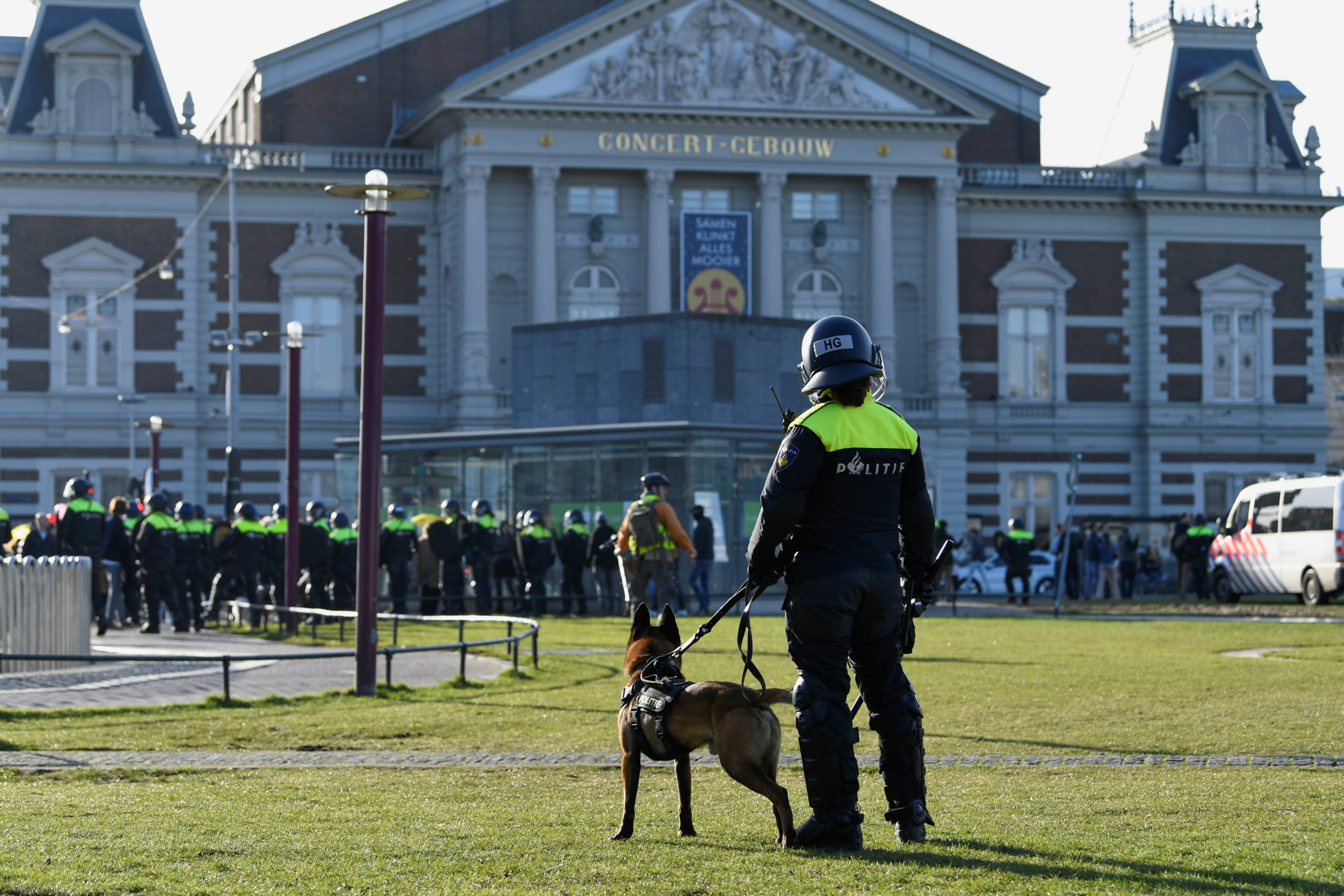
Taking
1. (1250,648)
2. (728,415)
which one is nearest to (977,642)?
(1250,648)

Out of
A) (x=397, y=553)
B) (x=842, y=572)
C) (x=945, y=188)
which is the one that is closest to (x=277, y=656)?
(x=842, y=572)

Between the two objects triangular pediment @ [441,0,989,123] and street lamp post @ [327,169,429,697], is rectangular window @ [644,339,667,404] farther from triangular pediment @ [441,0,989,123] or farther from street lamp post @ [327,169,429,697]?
street lamp post @ [327,169,429,697]

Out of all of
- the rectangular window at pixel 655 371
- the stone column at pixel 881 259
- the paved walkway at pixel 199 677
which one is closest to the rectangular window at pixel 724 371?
the rectangular window at pixel 655 371

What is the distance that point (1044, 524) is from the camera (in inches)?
2055

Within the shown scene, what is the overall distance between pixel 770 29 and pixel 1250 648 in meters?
31.8

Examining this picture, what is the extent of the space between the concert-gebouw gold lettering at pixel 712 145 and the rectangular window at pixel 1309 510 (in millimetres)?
20052

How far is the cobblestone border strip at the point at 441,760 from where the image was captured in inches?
416

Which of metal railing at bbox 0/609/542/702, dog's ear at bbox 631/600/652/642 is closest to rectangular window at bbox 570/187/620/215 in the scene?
metal railing at bbox 0/609/542/702

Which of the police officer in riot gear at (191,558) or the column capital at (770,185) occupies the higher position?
the column capital at (770,185)

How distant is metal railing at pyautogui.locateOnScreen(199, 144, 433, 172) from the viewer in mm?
48125

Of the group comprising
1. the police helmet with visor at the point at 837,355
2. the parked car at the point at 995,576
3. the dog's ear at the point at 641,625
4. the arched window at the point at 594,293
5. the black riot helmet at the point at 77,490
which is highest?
the arched window at the point at 594,293

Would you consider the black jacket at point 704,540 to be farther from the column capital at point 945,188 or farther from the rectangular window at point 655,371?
the column capital at point 945,188

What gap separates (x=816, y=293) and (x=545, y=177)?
8119mm

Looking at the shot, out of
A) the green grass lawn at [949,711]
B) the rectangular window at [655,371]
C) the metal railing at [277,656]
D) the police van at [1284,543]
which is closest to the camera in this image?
the green grass lawn at [949,711]
